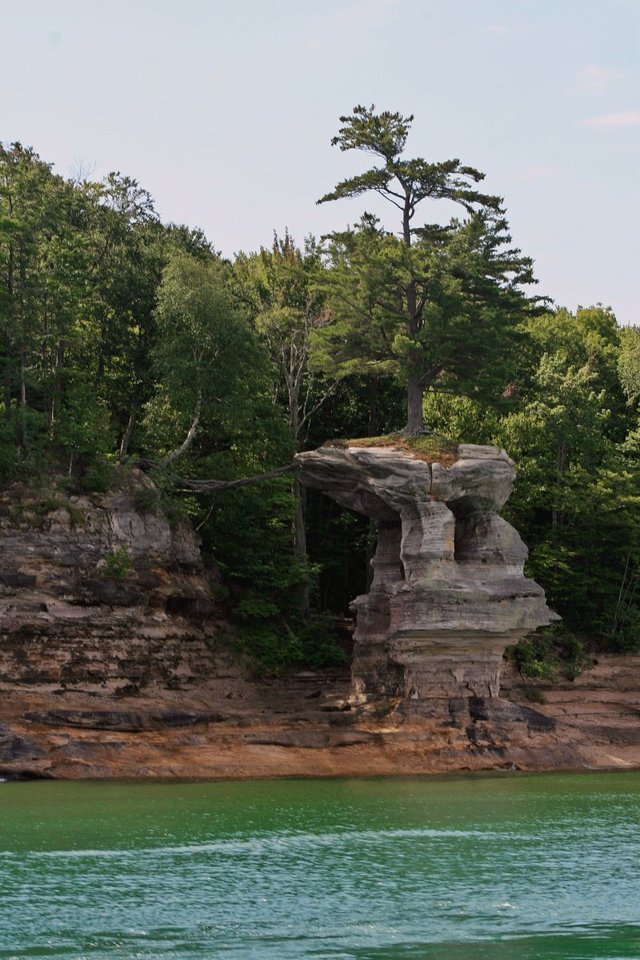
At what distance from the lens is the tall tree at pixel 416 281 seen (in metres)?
45.8

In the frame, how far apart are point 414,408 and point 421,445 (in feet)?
8.41

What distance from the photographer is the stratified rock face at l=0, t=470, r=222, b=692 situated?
4141 centimetres

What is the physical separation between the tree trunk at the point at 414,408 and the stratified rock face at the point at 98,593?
361 inches

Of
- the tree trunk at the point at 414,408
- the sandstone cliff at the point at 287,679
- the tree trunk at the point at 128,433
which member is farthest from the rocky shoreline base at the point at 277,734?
the tree trunk at the point at 414,408

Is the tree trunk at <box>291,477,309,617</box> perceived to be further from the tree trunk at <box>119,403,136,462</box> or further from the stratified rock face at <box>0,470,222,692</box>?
the tree trunk at <box>119,403,136,462</box>

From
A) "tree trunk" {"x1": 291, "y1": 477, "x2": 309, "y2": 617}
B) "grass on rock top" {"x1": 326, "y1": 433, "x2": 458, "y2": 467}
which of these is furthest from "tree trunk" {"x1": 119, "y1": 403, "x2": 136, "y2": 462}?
"grass on rock top" {"x1": 326, "y1": 433, "x2": 458, "y2": 467}

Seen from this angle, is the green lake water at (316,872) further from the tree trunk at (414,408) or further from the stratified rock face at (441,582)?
the tree trunk at (414,408)

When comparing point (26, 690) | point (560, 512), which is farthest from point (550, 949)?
point (560, 512)

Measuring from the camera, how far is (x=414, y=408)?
47.0 meters

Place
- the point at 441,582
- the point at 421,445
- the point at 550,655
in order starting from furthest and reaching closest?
the point at 550,655 → the point at 421,445 → the point at 441,582

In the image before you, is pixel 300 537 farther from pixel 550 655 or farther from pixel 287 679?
pixel 550 655

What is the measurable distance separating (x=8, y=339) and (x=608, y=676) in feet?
83.5

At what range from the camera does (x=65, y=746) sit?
124 ft

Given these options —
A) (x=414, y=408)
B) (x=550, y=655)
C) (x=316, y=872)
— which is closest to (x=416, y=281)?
(x=414, y=408)
